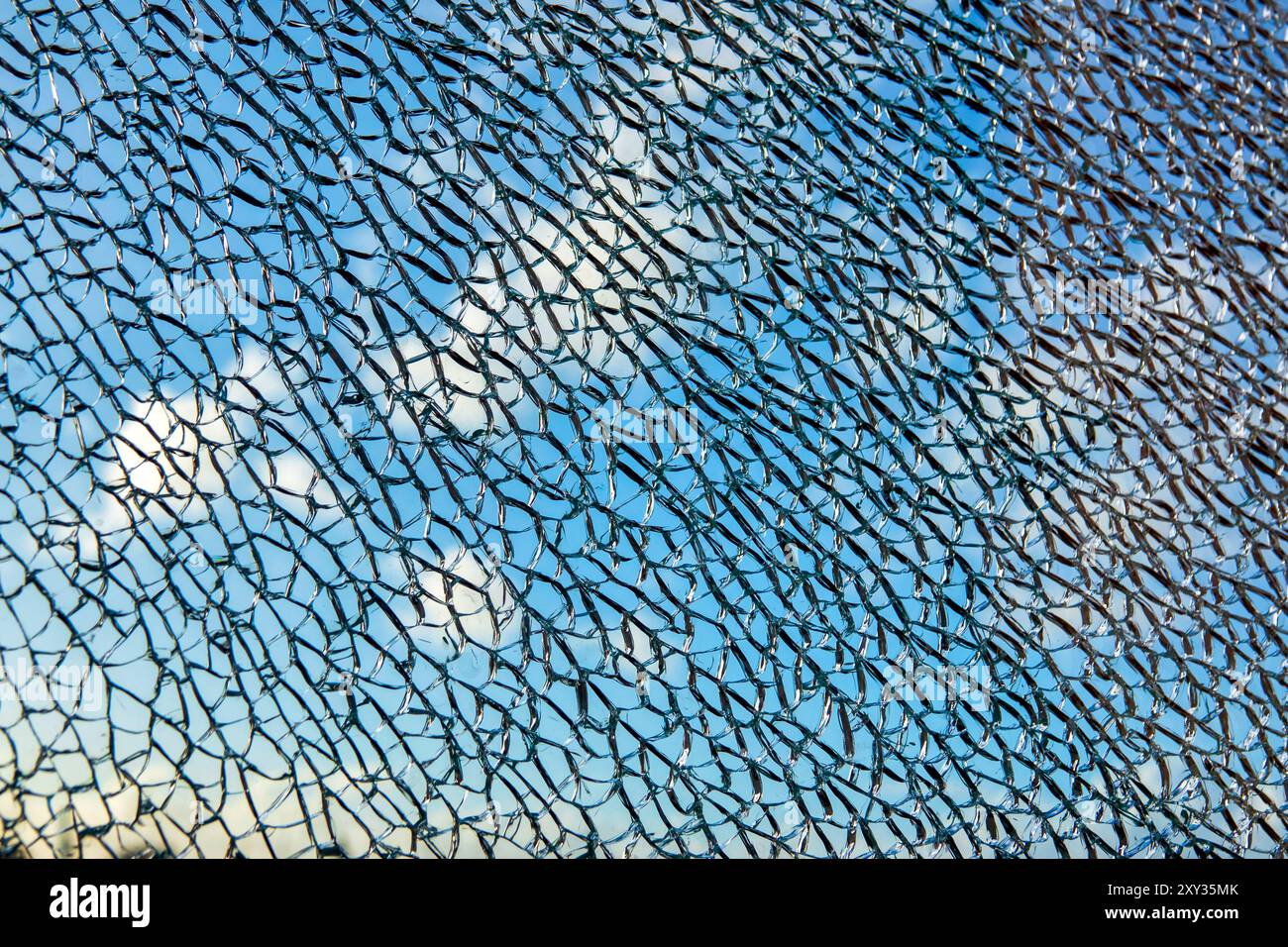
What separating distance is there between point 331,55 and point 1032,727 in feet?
2.64

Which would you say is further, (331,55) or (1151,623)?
(1151,623)

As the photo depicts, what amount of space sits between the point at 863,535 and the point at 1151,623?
11.8 inches

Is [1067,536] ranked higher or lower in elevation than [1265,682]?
higher

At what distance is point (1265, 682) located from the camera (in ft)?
3.27

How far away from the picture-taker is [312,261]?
808 mm

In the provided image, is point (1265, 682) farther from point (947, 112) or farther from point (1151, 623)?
point (947, 112)
